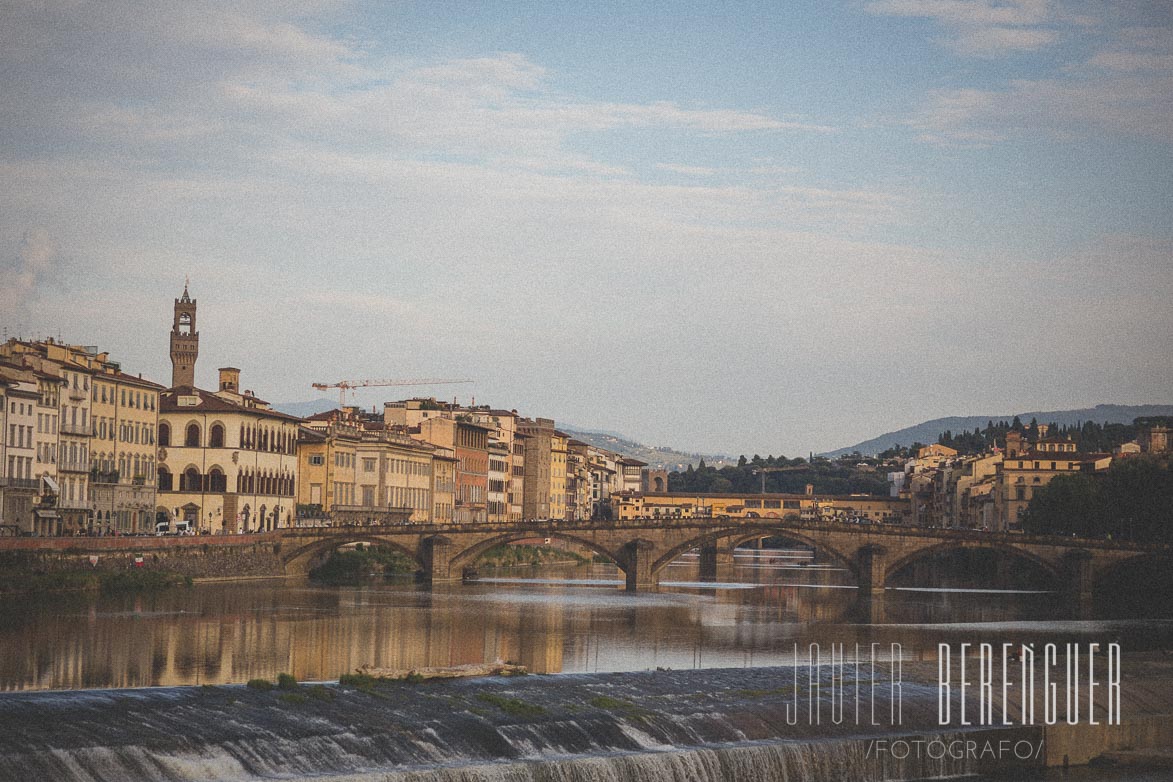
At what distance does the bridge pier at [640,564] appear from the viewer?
335 ft

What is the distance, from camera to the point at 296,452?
368ft

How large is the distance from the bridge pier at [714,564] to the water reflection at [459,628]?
27.1 m

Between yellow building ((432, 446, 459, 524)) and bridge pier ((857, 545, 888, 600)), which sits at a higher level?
yellow building ((432, 446, 459, 524))

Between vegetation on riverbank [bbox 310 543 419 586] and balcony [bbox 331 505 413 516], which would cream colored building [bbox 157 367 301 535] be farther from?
balcony [bbox 331 505 413 516]

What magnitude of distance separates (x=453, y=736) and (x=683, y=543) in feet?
234

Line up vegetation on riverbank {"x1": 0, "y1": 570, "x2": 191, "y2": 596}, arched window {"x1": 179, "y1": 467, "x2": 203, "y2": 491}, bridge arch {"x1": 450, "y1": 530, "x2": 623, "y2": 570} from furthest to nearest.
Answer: bridge arch {"x1": 450, "y1": 530, "x2": 623, "y2": 570} < arched window {"x1": 179, "y1": 467, "x2": 203, "y2": 491} < vegetation on riverbank {"x1": 0, "y1": 570, "x2": 191, "y2": 596}

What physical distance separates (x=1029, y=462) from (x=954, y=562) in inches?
578

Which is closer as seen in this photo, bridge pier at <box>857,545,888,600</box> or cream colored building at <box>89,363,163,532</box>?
cream colored building at <box>89,363,163,532</box>

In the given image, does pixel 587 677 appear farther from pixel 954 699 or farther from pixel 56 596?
pixel 56 596

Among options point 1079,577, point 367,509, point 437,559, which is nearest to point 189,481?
point 437,559

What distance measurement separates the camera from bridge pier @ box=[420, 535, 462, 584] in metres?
101

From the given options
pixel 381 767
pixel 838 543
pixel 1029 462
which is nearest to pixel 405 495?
pixel 838 543

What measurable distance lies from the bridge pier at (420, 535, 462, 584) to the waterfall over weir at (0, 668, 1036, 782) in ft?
196

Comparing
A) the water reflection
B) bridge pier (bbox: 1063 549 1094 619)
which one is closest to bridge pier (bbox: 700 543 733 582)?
the water reflection
